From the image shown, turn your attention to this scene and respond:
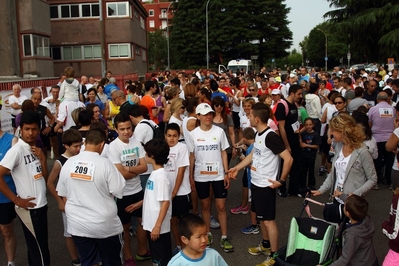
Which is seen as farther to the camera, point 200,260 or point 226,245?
point 226,245

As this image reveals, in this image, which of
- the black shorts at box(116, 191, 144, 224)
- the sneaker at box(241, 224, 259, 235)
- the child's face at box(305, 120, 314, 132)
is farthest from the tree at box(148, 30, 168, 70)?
the black shorts at box(116, 191, 144, 224)

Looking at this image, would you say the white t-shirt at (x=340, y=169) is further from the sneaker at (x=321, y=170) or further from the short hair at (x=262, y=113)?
the sneaker at (x=321, y=170)

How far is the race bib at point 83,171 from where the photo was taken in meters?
3.99

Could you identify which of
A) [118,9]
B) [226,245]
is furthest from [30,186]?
[118,9]

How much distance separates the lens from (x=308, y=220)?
14.6ft

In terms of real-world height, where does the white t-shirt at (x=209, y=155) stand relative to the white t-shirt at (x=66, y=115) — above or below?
below

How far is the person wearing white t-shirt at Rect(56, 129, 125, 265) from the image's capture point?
4023 millimetres

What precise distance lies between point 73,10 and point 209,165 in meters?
35.1

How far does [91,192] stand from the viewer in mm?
4051

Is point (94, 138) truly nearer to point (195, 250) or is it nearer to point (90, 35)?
point (195, 250)

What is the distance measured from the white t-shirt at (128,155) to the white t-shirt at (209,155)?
2.89ft

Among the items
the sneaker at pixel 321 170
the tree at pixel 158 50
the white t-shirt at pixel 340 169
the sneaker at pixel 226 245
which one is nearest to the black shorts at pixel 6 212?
the sneaker at pixel 226 245

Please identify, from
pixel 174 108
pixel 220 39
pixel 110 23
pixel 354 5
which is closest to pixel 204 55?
pixel 220 39

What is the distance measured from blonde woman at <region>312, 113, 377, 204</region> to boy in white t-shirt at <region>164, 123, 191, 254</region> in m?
1.54
